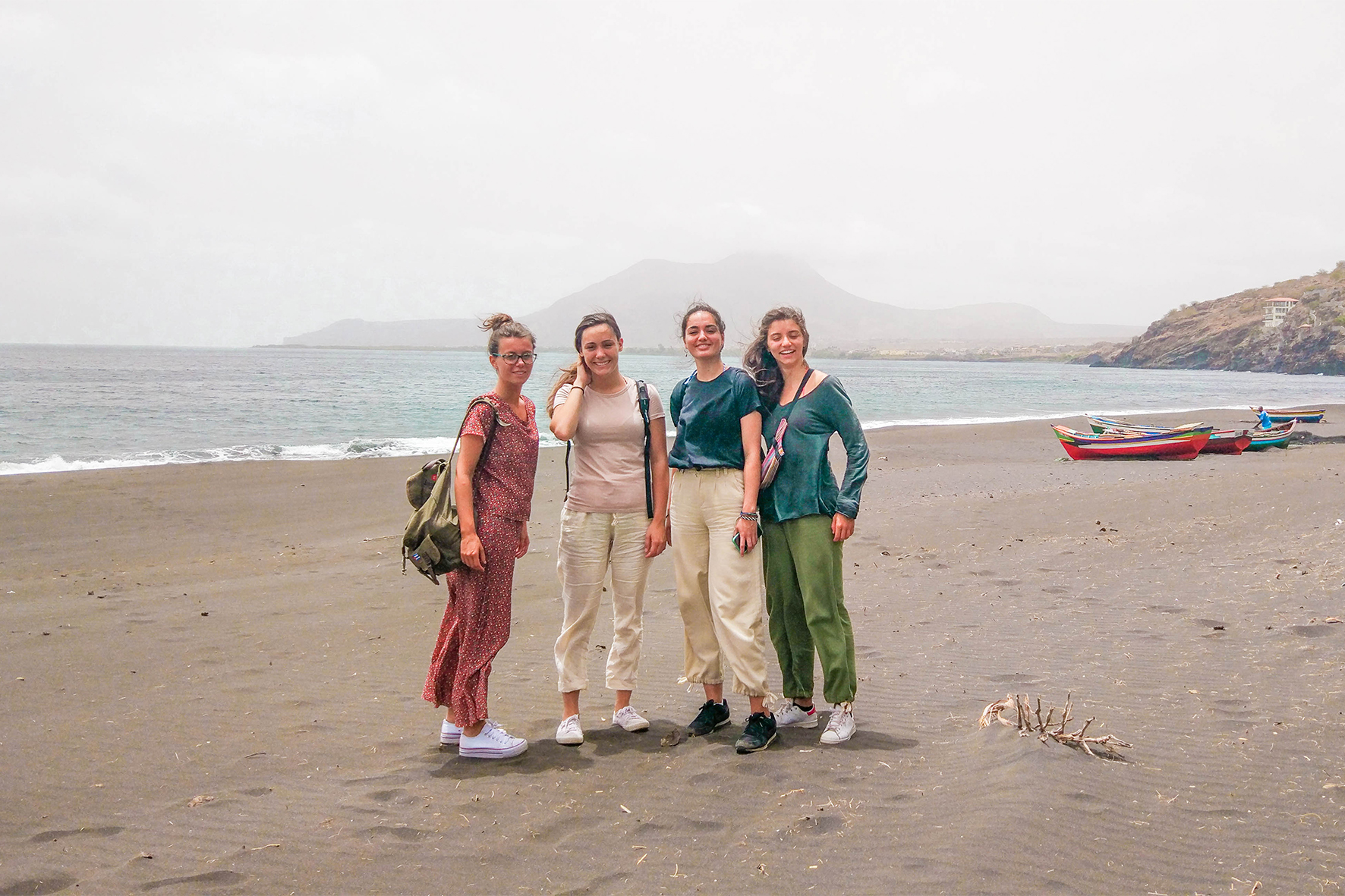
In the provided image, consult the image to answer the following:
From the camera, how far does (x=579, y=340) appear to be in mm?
4164

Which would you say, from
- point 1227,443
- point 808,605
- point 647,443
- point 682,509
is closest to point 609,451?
point 647,443

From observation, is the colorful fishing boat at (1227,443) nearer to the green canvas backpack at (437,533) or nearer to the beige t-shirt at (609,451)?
the beige t-shirt at (609,451)

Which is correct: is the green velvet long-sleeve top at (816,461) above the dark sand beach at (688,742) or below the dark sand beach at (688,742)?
above

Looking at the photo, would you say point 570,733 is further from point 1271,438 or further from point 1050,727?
point 1271,438

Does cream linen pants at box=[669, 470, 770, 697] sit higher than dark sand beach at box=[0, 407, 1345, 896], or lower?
higher

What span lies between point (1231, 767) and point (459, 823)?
3.27m

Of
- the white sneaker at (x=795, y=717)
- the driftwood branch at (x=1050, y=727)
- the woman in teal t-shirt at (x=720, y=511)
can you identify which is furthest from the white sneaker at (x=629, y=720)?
the driftwood branch at (x=1050, y=727)

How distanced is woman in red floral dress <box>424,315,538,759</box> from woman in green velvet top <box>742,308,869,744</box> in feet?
3.75

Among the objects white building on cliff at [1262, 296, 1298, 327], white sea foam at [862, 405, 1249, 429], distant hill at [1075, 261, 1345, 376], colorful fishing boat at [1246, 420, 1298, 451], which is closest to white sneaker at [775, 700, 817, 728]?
colorful fishing boat at [1246, 420, 1298, 451]

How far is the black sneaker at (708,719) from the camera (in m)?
4.42

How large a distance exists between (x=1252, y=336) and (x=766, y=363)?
11711 centimetres

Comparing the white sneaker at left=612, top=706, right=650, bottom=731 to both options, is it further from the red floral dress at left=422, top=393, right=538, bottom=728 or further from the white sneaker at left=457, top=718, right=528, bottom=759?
the red floral dress at left=422, top=393, right=538, bottom=728

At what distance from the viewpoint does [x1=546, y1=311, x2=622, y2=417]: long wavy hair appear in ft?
13.5

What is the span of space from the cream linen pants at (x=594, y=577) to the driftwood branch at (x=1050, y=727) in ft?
5.79
